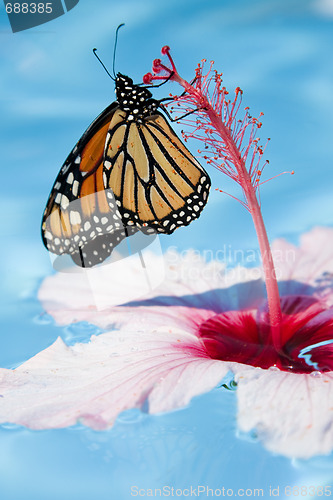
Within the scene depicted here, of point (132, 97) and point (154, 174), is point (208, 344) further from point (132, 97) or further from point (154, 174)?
point (132, 97)

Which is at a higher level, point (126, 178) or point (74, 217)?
point (126, 178)

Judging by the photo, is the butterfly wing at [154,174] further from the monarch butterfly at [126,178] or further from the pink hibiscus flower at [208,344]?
the pink hibiscus flower at [208,344]

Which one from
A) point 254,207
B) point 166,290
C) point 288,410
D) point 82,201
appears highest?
point 82,201

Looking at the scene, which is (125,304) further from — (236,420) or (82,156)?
(236,420)

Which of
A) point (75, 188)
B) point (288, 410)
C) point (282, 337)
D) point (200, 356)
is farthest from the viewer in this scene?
point (75, 188)

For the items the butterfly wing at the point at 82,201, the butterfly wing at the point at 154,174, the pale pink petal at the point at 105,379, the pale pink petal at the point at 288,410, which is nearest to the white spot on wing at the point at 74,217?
the butterfly wing at the point at 82,201

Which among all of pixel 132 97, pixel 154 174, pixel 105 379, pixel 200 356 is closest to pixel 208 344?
pixel 200 356

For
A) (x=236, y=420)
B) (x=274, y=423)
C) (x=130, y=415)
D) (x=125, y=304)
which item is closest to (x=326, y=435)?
(x=274, y=423)
